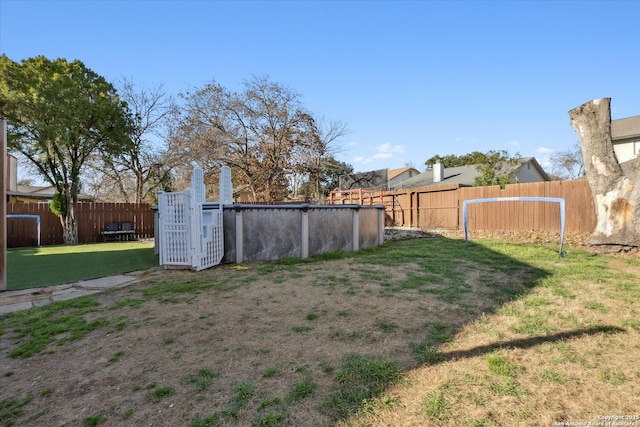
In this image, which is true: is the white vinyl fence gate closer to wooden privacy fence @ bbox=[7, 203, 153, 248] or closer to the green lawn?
the green lawn

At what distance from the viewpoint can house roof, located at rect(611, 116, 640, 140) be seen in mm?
19812

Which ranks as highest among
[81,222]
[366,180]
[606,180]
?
[366,180]

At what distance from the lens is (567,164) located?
108ft

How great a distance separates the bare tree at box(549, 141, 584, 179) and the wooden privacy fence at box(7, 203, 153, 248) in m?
38.0

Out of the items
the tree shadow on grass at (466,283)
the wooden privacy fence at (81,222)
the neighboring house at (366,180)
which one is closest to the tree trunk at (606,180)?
the tree shadow on grass at (466,283)

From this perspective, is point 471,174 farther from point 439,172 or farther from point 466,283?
point 466,283

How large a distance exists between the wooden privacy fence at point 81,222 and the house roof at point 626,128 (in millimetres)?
27379

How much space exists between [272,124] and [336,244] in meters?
10.4

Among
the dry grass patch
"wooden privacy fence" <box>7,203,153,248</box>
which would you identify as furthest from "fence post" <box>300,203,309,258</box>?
"wooden privacy fence" <box>7,203,153,248</box>

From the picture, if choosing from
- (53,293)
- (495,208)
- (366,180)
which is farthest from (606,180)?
(366,180)

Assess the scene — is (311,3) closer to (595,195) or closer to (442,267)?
(442,267)

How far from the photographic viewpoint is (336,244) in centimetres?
785

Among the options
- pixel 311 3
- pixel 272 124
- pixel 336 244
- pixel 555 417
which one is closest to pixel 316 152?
pixel 272 124

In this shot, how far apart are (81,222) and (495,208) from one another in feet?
55.2
